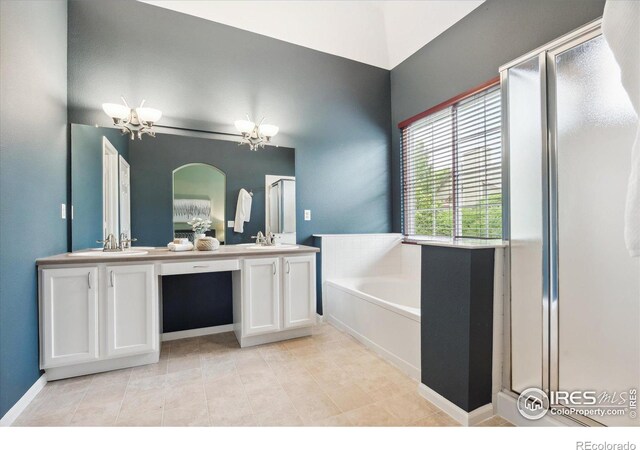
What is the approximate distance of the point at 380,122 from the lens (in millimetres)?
3740

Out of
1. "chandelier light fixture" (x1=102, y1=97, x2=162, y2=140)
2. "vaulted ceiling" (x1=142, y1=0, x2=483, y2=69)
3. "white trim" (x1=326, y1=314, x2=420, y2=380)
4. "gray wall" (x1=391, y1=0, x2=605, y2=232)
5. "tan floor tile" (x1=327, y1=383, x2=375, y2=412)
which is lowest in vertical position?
"tan floor tile" (x1=327, y1=383, x2=375, y2=412)

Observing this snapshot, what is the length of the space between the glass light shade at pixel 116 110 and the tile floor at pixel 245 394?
198 centimetres

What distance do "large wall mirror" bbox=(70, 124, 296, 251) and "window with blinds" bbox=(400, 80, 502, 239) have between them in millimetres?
1434

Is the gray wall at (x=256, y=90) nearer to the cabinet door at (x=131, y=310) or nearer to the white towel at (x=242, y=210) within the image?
the white towel at (x=242, y=210)

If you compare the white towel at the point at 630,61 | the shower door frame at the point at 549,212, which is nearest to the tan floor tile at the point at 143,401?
the shower door frame at the point at 549,212

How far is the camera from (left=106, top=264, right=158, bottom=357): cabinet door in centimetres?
205

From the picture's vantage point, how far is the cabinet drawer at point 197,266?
7.31 ft

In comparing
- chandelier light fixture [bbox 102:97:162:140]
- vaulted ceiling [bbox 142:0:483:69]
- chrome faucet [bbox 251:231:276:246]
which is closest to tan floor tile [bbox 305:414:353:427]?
chrome faucet [bbox 251:231:276:246]

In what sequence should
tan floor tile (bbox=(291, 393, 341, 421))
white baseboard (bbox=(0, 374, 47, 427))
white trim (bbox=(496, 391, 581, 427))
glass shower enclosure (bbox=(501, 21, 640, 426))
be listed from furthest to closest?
tan floor tile (bbox=(291, 393, 341, 421)) < white baseboard (bbox=(0, 374, 47, 427)) < white trim (bbox=(496, 391, 581, 427)) < glass shower enclosure (bbox=(501, 21, 640, 426))

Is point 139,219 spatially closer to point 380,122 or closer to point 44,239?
point 44,239

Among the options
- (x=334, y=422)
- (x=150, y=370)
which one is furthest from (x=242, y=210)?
(x=334, y=422)

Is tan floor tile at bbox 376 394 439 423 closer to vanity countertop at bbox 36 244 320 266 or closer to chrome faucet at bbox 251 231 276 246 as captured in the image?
vanity countertop at bbox 36 244 320 266

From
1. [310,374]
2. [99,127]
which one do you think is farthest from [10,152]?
[310,374]

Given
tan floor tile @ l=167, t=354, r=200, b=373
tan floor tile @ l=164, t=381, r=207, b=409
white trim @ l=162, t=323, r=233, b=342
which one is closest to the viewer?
tan floor tile @ l=164, t=381, r=207, b=409
